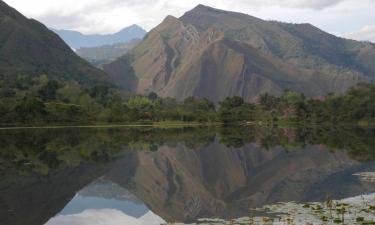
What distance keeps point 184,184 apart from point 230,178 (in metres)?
6.70

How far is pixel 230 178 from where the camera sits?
5162cm

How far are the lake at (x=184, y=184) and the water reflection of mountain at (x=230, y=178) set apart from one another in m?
0.09

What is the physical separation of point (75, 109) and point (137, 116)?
2281cm

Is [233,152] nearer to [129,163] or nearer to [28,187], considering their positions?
[129,163]

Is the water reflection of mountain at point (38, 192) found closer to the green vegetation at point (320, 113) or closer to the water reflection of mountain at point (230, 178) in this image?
the water reflection of mountain at point (230, 178)

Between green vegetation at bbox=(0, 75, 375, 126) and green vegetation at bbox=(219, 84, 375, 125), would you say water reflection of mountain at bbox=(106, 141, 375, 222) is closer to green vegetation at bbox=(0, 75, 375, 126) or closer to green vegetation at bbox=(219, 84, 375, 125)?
green vegetation at bbox=(0, 75, 375, 126)

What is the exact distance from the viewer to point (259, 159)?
222ft

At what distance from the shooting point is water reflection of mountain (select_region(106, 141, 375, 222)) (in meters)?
36.0

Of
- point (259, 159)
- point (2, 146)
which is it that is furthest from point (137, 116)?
point (259, 159)

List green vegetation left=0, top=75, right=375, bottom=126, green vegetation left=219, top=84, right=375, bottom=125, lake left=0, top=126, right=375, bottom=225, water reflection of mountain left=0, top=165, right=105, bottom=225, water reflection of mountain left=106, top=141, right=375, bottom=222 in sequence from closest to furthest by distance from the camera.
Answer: lake left=0, top=126, right=375, bottom=225
water reflection of mountain left=0, top=165, right=105, bottom=225
water reflection of mountain left=106, top=141, right=375, bottom=222
green vegetation left=0, top=75, right=375, bottom=126
green vegetation left=219, top=84, right=375, bottom=125

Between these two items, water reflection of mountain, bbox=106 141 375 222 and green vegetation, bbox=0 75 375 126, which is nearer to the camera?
water reflection of mountain, bbox=106 141 375 222

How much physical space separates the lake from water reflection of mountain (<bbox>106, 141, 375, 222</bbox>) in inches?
3.7

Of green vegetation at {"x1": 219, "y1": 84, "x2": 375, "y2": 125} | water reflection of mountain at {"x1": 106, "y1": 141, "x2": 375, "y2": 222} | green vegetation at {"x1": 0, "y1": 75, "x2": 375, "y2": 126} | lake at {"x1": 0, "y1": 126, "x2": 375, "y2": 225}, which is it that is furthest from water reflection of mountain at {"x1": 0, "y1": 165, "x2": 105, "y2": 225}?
green vegetation at {"x1": 219, "y1": 84, "x2": 375, "y2": 125}

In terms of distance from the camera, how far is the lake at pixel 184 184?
29703 millimetres
